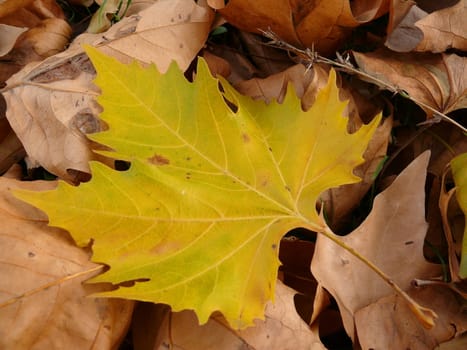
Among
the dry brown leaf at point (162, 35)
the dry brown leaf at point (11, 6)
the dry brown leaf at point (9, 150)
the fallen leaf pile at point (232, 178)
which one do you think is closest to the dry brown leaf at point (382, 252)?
the fallen leaf pile at point (232, 178)

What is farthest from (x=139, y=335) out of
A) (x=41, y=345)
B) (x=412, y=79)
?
(x=412, y=79)

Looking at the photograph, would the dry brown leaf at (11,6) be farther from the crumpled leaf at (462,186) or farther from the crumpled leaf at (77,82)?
the crumpled leaf at (462,186)

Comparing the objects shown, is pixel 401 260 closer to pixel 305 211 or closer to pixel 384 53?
pixel 305 211

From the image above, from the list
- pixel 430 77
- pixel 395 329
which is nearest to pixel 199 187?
pixel 395 329

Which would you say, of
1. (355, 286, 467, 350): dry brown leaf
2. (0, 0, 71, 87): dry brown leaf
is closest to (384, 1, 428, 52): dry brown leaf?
(355, 286, 467, 350): dry brown leaf

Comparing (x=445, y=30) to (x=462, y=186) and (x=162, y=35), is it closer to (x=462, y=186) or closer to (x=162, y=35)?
(x=462, y=186)
